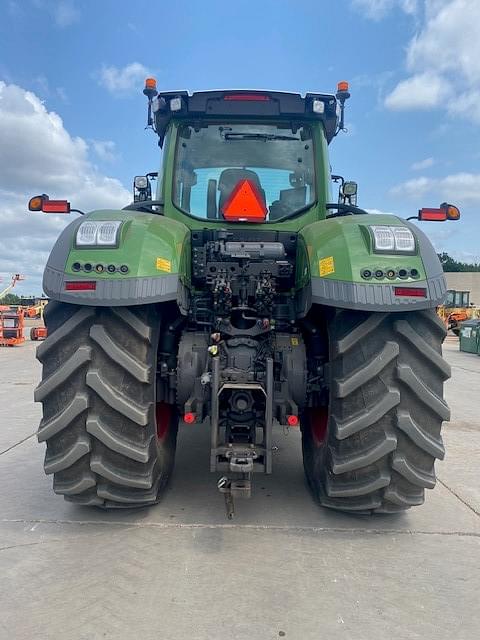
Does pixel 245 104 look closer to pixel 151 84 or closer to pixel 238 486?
pixel 151 84

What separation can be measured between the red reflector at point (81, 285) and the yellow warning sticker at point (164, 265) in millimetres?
344

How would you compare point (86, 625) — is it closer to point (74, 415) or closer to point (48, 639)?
point (48, 639)

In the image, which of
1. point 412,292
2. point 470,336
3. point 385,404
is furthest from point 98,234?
point 470,336

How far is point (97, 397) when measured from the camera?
2576 mm

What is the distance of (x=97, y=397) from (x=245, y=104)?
7.87 feet

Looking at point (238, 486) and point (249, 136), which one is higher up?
point (249, 136)

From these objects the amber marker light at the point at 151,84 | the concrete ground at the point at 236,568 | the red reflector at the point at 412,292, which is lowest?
the concrete ground at the point at 236,568

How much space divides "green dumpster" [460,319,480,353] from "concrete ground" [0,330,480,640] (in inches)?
593

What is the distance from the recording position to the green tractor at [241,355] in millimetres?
2504

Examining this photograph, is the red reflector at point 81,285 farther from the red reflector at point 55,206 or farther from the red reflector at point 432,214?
the red reflector at point 432,214

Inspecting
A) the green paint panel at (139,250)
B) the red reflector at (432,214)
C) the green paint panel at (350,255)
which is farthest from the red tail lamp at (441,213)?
the green paint panel at (139,250)

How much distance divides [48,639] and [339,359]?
1.83 meters

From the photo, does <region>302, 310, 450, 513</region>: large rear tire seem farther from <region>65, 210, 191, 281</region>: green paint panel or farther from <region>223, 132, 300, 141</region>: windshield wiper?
<region>223, 132, 300, 141</region>: windshield wiper

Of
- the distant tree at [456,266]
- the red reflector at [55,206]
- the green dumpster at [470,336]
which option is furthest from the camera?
the distant tree at [456,266]
